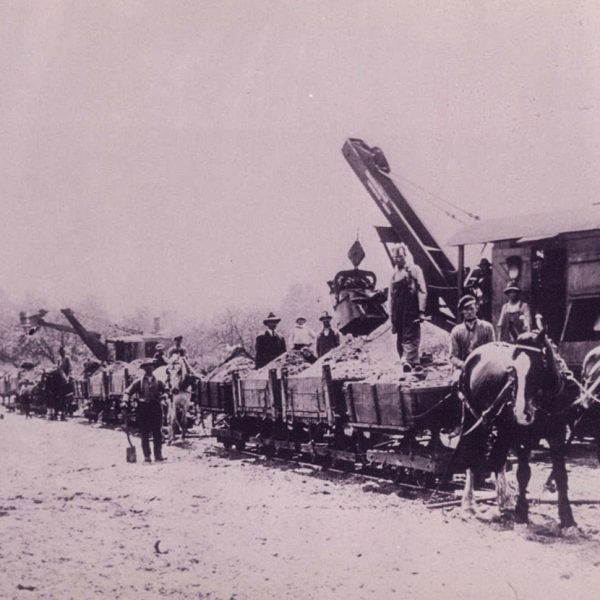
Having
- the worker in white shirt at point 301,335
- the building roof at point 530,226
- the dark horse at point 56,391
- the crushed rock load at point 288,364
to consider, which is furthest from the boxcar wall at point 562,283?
the dark horse at point 56,391

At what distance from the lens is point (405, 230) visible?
13.7 meters

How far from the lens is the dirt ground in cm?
475

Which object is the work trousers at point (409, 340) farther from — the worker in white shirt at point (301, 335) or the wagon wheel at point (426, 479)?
the worker in white shirt at point (301, 335)

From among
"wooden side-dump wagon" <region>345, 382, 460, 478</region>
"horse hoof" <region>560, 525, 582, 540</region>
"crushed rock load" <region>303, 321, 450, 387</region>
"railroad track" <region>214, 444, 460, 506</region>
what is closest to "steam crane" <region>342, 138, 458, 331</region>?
"crushed rock load" <region>303, 321, 450, 387</region>

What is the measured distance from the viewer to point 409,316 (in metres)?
8.92

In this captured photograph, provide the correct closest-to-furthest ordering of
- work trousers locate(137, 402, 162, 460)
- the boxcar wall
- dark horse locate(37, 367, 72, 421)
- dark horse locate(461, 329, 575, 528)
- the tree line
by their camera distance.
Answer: dark horse locate(461, 329, 575, 528) < the boxcar wall < work trousers locate(137, 402, 162, 460) < dark horse locate(37, 367, 72, 421) < the tree line

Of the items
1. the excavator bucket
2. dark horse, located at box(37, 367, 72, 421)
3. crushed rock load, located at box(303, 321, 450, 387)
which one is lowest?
dark horse, located at box(37, 367, 72, 421)

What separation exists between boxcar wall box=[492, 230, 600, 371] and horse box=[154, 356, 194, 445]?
5.61 meters

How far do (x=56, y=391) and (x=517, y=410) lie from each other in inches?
729

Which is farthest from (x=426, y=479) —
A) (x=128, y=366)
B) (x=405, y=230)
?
(x=128, y=366)

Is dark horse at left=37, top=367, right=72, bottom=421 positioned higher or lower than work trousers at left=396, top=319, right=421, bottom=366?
lower

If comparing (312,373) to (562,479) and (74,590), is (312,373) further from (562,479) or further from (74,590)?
(74,590)

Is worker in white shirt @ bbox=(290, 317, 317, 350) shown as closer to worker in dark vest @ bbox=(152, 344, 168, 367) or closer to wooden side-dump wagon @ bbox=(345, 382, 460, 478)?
worker in dark vest @ bbox=(152, 344, 168, 367)

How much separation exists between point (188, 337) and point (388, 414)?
59.6 m
